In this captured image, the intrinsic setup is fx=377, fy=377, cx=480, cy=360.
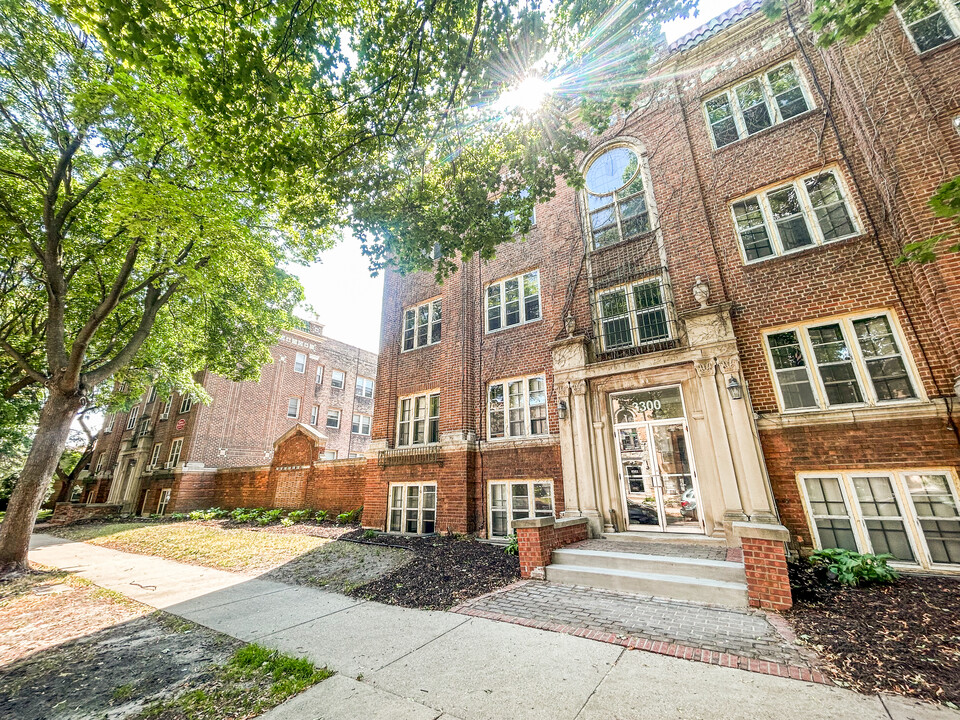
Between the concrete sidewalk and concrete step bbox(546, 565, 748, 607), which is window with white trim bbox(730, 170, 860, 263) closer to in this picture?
concrete step bbox(546, 565, 748, 607)

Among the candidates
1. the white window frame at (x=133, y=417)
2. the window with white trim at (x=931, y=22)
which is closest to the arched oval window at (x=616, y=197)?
the window with white trim at (x=931, y=22)

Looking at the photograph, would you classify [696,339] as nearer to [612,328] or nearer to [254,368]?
[612,328]

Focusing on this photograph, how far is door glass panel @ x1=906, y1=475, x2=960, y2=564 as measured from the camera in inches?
237

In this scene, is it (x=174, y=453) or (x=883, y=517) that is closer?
(x=883, y=517)

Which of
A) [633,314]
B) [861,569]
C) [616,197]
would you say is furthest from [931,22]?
[861,569]

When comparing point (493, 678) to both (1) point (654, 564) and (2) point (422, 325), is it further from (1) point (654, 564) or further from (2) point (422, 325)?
(2) point (422, 325)

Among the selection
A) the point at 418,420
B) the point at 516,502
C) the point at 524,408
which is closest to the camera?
the point at 516,502

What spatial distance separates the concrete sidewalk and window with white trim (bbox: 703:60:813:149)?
11.2 metres

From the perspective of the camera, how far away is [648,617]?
494cm

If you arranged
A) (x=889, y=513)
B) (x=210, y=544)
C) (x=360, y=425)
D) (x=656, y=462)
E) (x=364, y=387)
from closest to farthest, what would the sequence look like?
1. (x=889, y=513)
2. (x=656, y=462)
3. (x=210, y=544)
4. (x=360, y=425)
5. (x=364, y=387)

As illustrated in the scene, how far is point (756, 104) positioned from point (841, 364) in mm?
6872

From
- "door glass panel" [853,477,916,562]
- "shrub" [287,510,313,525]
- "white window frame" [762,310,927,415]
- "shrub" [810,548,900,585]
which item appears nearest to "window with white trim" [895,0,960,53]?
"white window frame" [762,310,927,415]

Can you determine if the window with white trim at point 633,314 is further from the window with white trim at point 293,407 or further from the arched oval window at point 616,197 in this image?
the window with white trim at point 293,407

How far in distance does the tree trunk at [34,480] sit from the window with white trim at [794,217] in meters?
16.8
